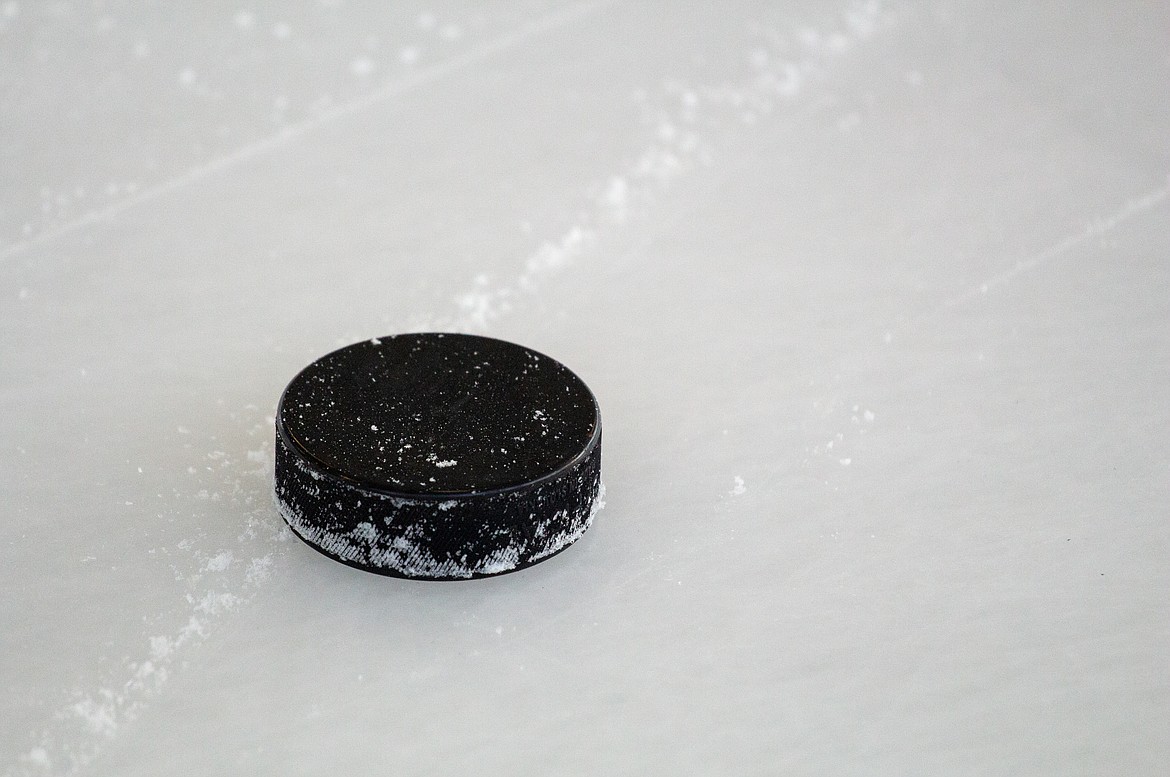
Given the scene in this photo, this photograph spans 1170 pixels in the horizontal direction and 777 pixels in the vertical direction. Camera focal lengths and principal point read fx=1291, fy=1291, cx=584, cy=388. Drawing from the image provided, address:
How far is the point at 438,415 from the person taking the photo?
1541mm

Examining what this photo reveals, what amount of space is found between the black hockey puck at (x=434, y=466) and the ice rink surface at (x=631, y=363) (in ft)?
0.26

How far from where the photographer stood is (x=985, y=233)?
2.59 metres

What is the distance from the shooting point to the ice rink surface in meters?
1.36

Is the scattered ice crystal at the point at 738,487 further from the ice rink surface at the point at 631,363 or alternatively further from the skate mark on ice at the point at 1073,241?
the skate mark on ice at the point at 1073,241

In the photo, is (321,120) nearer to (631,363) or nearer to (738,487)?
(631,363)

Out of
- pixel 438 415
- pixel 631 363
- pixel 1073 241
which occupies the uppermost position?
pixel 438 415

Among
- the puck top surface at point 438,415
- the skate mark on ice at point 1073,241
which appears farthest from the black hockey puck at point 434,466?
the skate mark on ice at point 1073,241

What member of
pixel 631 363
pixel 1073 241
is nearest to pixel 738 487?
pixel 631 363

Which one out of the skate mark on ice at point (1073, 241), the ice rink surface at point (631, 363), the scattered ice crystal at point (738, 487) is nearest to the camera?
the ice rink surface at point (631, 363)

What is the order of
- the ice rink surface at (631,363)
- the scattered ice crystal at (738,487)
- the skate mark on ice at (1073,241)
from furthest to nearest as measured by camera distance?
1. the skate mark on ice at (1073,241)
2. the scattered ice crystal at (738,487)
3. the ice rink surface at (631,363)

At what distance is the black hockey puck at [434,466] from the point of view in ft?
4.64

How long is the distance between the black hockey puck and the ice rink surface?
0.26 feet

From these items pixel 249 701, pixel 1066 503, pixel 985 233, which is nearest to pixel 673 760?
pixel 249 701

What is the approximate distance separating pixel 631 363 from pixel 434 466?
721mm
